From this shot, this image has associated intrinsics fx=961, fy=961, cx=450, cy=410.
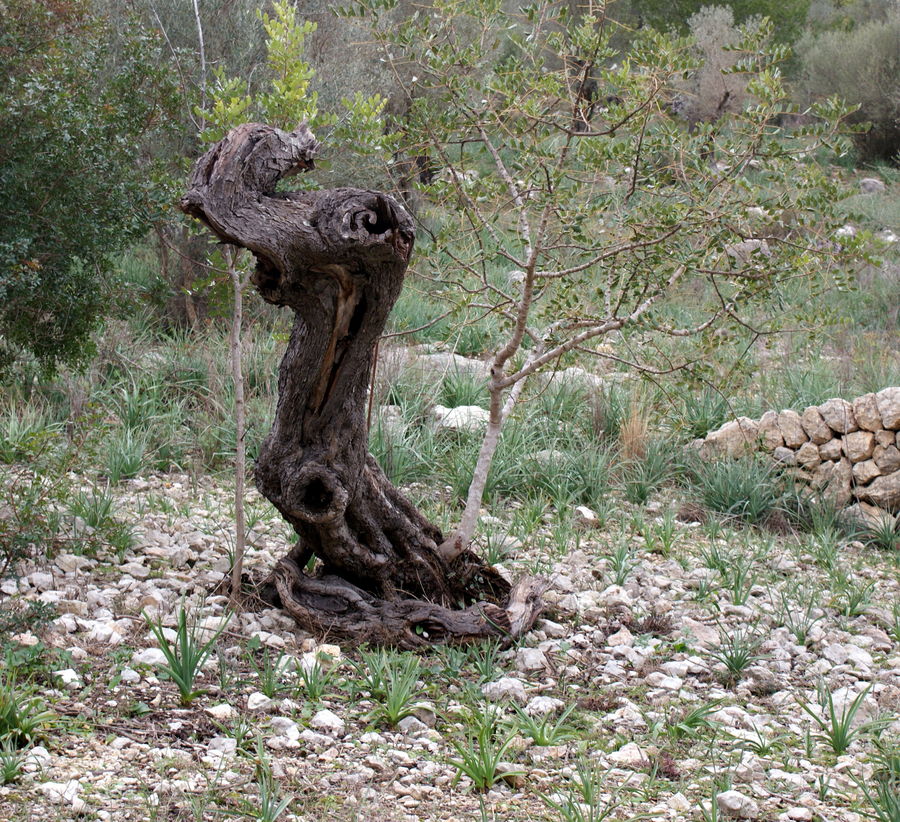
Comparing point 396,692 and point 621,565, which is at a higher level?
point 621,565

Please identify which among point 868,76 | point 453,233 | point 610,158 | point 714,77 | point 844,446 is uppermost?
point 868,76

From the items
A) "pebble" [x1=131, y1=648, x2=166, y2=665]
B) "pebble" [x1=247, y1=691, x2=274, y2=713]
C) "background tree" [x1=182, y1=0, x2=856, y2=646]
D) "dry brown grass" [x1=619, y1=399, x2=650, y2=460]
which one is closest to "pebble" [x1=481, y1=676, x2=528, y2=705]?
"background tree" [x1=182, y1=0, x2=856, y2=646]

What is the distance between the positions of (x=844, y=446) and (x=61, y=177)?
4361 millimetres

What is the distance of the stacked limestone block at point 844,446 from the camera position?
5.46m

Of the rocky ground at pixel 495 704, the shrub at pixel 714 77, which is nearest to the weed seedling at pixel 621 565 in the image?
the rocky ground at pixel 495 704

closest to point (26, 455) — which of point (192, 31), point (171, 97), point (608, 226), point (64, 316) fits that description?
point (64, 316)

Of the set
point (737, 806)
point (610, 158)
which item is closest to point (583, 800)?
point (737, 806)

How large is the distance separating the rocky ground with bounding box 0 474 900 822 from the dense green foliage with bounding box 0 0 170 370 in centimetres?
104

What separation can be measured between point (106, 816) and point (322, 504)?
1.34 metres

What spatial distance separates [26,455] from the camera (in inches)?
151

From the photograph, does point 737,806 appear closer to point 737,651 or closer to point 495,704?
point 495,704

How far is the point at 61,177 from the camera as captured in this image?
12.6 feet

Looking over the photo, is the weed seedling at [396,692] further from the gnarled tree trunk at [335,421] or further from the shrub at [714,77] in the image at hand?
the shrub at [714,77]

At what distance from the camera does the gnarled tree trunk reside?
2.92 metres
